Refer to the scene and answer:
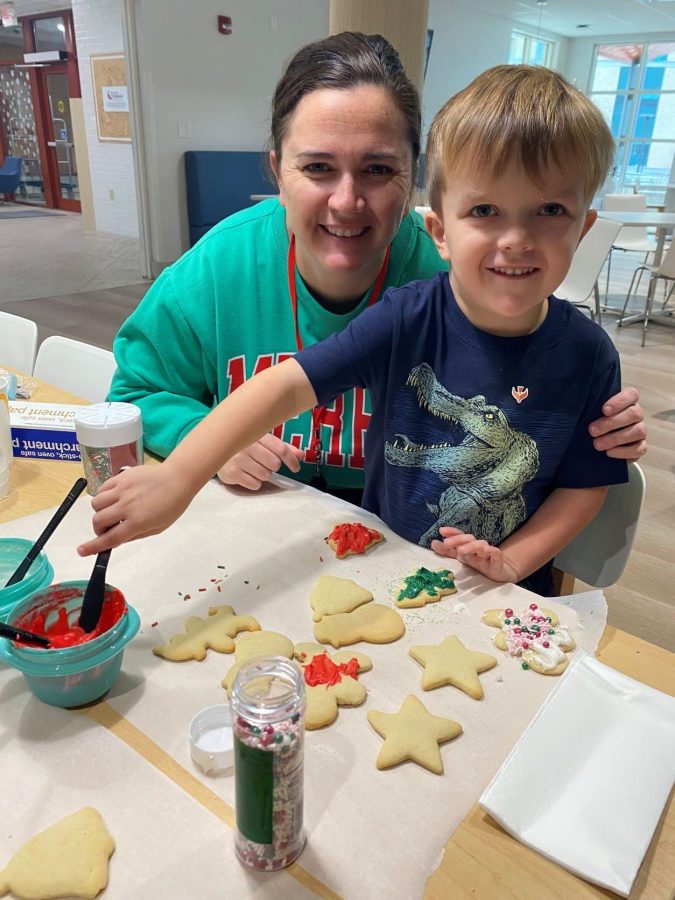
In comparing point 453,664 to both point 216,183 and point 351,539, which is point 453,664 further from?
point 216,183

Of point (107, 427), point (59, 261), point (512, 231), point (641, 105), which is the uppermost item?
point (641, 105)

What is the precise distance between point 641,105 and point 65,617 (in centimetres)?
1361

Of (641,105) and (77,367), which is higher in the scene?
(641,105)

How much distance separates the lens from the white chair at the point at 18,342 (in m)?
1.98

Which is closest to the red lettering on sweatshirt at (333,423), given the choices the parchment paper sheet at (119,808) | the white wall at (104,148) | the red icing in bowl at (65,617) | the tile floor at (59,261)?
the red icing in bowl at (65,617)

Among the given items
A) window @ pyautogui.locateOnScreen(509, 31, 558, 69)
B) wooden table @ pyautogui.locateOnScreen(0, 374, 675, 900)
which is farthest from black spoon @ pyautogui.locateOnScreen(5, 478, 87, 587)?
window @ pyautogui.locateOnScreen(509, 31, 558, 69)

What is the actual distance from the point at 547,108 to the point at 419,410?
45 centimetres

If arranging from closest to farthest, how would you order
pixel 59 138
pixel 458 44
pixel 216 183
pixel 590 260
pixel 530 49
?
pixel 590 260 < pixel 216 183 < pixel 458 44 < pixel 59 138 < pixel 530 49

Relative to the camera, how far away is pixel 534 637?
0.83m

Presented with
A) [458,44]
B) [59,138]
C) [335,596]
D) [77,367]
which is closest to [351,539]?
[335,596]

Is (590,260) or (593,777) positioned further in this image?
(590,260)

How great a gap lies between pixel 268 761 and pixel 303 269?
101 centimetres

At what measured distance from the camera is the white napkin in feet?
1.87

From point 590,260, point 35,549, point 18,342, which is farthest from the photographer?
point 590,260
